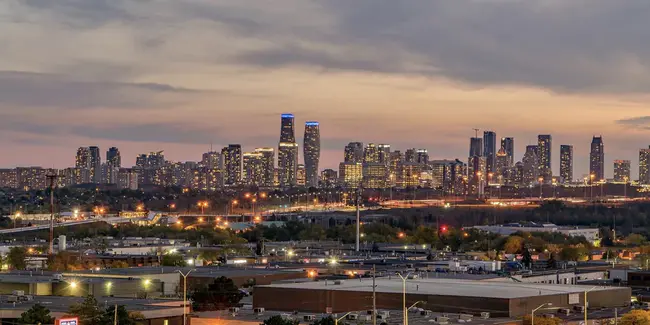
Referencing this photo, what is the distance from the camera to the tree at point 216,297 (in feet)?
233

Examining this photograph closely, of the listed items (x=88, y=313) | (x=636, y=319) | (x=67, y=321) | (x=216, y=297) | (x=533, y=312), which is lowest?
(x=216, y=297)

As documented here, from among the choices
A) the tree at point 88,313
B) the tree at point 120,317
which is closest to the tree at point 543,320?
the tree at point 120,317

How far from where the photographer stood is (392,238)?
188 meters

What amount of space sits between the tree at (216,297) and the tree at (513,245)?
81.9 m

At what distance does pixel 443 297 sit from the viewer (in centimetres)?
6850

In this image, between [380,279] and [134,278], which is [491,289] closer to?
[380,279]

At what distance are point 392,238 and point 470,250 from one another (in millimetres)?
35532

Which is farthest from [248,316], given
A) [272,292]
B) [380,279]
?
[380,279]

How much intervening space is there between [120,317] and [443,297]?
64.3 feet

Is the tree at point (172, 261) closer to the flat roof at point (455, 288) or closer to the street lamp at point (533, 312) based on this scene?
the flat roof at point (455, 288)

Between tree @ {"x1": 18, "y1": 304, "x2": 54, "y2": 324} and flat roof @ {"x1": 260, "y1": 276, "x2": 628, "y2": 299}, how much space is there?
17.9 m

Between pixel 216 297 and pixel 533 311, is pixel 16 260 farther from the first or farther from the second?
pixel 533 311

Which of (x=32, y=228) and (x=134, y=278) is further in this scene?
(x=32, y=228)

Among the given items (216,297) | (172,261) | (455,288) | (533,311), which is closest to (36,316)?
(216,297)
